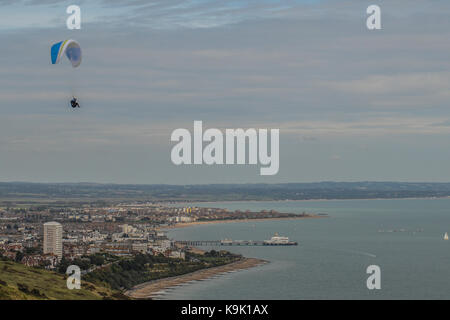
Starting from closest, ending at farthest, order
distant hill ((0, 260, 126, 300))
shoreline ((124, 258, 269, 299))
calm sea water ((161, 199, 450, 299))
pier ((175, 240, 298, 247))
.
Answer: distant hill ((0, 260, 126, 300)) < shoreline ((124, 258, 269, 299)) < calm sea water ((161, 199, 450, 299)) < pier ((175, 240, 298, 247))

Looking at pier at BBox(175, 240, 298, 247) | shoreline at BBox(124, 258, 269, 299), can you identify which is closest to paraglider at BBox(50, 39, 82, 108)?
shoreline at BBox(124, 258, 269, 299)

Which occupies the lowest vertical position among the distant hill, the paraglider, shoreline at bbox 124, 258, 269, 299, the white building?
shoreline at bbox 124, 258, 269, 299

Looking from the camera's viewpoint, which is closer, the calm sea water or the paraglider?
the paraglider

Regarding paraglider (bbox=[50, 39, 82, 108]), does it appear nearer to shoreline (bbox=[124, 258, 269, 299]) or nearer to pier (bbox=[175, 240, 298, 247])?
shoreline (bbox=[124, 258, 269, 299])

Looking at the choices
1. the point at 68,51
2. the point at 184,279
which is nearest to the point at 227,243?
the point at 184,279
